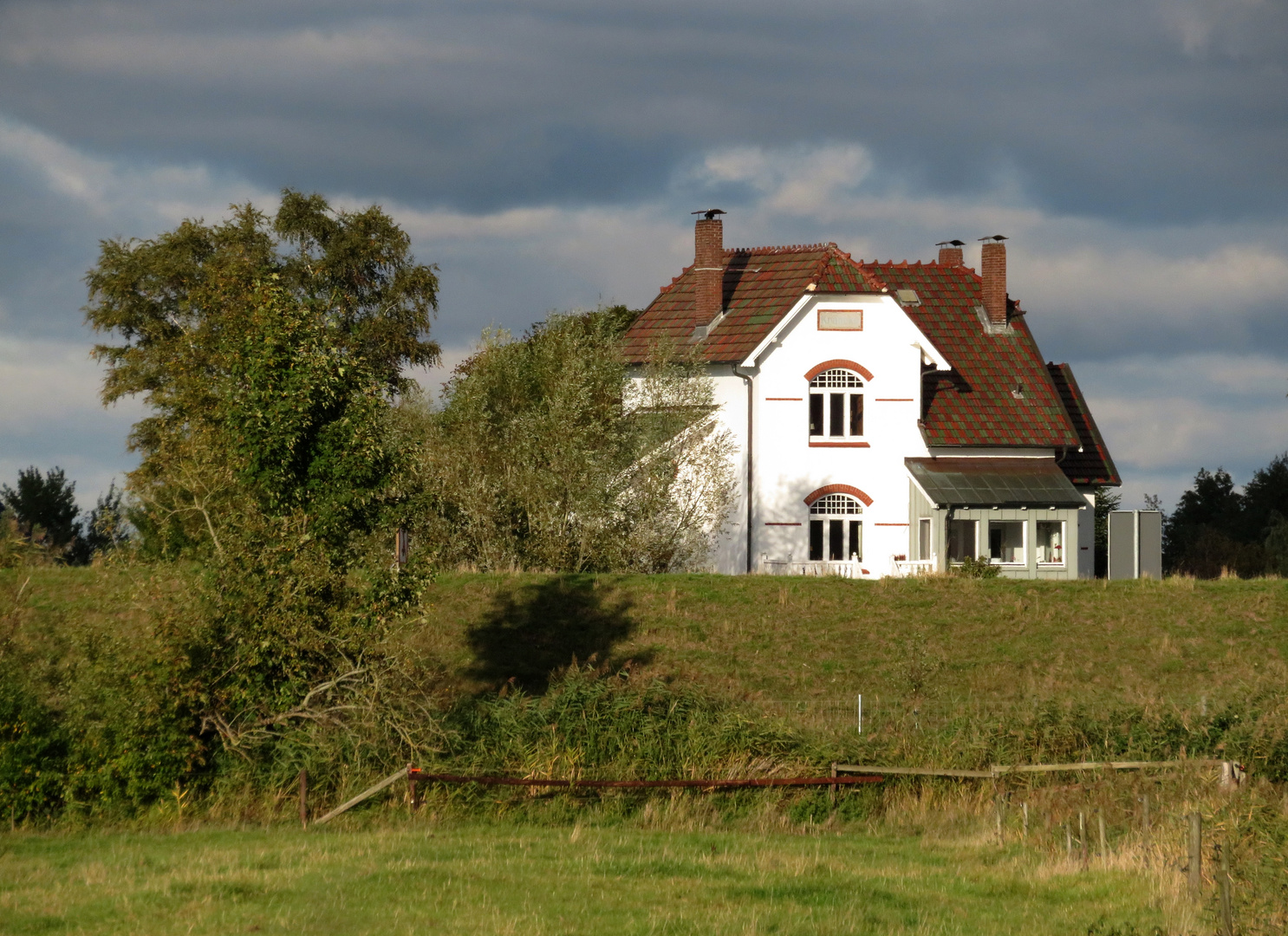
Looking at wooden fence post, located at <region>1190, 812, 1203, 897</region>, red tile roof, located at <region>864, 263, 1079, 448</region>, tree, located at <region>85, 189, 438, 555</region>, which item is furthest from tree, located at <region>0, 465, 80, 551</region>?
wooden fence post, located at <region>1190, 812, 1203, 897</region>

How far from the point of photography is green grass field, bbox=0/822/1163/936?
12.6m

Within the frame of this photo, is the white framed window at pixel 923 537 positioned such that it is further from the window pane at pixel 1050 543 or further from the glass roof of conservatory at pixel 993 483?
the window pane at pixel 1050 543

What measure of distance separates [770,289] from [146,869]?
29.4m

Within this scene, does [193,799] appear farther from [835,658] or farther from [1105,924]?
[835,658]

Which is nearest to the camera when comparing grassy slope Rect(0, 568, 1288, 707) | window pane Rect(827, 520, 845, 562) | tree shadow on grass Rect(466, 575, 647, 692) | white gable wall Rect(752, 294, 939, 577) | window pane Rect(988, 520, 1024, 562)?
grassy slope Rect(0, 568, 1288, 707)

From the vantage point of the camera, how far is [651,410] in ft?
121

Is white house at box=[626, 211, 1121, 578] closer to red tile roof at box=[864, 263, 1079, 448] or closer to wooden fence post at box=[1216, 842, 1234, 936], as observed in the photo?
red tile roof at box=[864, 263, 1079, 448]

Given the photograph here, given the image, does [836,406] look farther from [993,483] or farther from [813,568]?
[993,483]

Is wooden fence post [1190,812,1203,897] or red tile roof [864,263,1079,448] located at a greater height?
red tile roof [864,263,1079,448]

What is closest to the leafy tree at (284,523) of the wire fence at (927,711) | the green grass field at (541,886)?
the green grass field at (541,886)

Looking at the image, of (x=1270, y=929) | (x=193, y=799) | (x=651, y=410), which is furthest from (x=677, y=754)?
(x=651, y=410)

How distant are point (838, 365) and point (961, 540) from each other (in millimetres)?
6135

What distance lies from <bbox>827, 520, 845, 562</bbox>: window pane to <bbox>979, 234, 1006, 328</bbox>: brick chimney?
937cm

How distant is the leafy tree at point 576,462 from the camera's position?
113 feet
